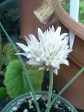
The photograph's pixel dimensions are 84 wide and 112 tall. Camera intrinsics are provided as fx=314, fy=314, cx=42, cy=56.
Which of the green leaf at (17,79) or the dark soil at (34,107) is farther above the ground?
the green leaf at (17,79)

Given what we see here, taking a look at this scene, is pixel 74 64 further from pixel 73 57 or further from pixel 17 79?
pixel 17 79

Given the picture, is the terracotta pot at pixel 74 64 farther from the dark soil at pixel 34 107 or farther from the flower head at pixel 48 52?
the flower head at pixel 48 52

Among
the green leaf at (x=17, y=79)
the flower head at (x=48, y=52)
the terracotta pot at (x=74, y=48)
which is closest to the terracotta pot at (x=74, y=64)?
the terracotta pot at (x=74, y=48)

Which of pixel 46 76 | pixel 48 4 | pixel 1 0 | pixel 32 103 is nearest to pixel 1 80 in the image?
pixel 46 76

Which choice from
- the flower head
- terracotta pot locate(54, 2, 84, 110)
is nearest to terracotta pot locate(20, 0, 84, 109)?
terracotta pot locate(54, 2, 84, 110)

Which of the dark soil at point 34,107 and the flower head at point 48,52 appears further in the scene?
the dark soil at point 34,107

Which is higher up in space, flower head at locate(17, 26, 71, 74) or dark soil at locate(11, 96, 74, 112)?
flower head at locate(17, 26, 71, 74)

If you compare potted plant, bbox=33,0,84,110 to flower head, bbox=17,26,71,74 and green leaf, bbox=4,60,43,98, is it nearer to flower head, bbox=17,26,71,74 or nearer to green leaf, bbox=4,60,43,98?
green leaf, bbox=4,60,43,98

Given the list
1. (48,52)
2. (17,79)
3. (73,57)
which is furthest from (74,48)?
(48,52)

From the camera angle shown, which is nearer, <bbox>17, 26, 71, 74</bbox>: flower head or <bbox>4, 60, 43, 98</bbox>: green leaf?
<bbox>17, 26, 71, 74</bbox>: flower head
